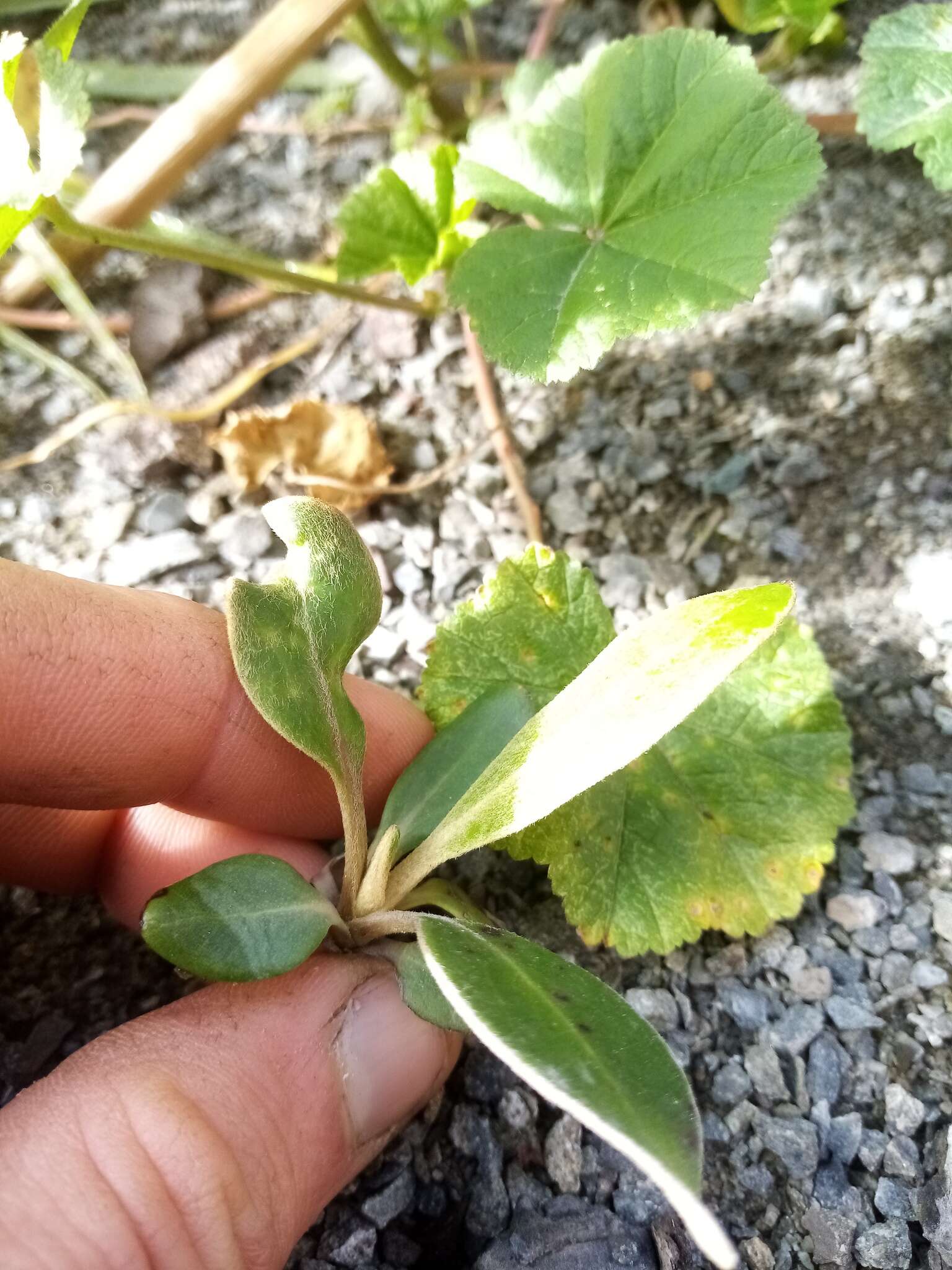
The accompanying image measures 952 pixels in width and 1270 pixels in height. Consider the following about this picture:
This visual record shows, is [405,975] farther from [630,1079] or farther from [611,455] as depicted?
[611,455]

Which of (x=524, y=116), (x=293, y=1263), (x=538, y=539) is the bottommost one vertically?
(x=293, y=1263)

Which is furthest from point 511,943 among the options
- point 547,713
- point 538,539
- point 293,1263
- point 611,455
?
point 611,455

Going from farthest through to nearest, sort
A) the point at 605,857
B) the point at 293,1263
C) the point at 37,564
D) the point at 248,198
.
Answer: the point at 248,198 < the point at 37,564 < the point at 605,857 < the point at 293,1263

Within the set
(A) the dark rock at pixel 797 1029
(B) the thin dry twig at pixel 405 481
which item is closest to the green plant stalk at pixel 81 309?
(B) the thin dry twig at pixel 405 481

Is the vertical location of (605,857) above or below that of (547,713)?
below

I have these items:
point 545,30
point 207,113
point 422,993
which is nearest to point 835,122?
point 545,30

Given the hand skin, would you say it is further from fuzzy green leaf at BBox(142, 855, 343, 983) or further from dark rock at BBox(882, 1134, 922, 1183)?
dark rock at BBox(882, 1134, 922, 1183)

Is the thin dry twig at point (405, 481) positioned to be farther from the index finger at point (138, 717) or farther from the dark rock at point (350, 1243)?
the dark rock at point (350, 1243)

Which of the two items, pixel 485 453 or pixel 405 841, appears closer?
pixel 405 841
